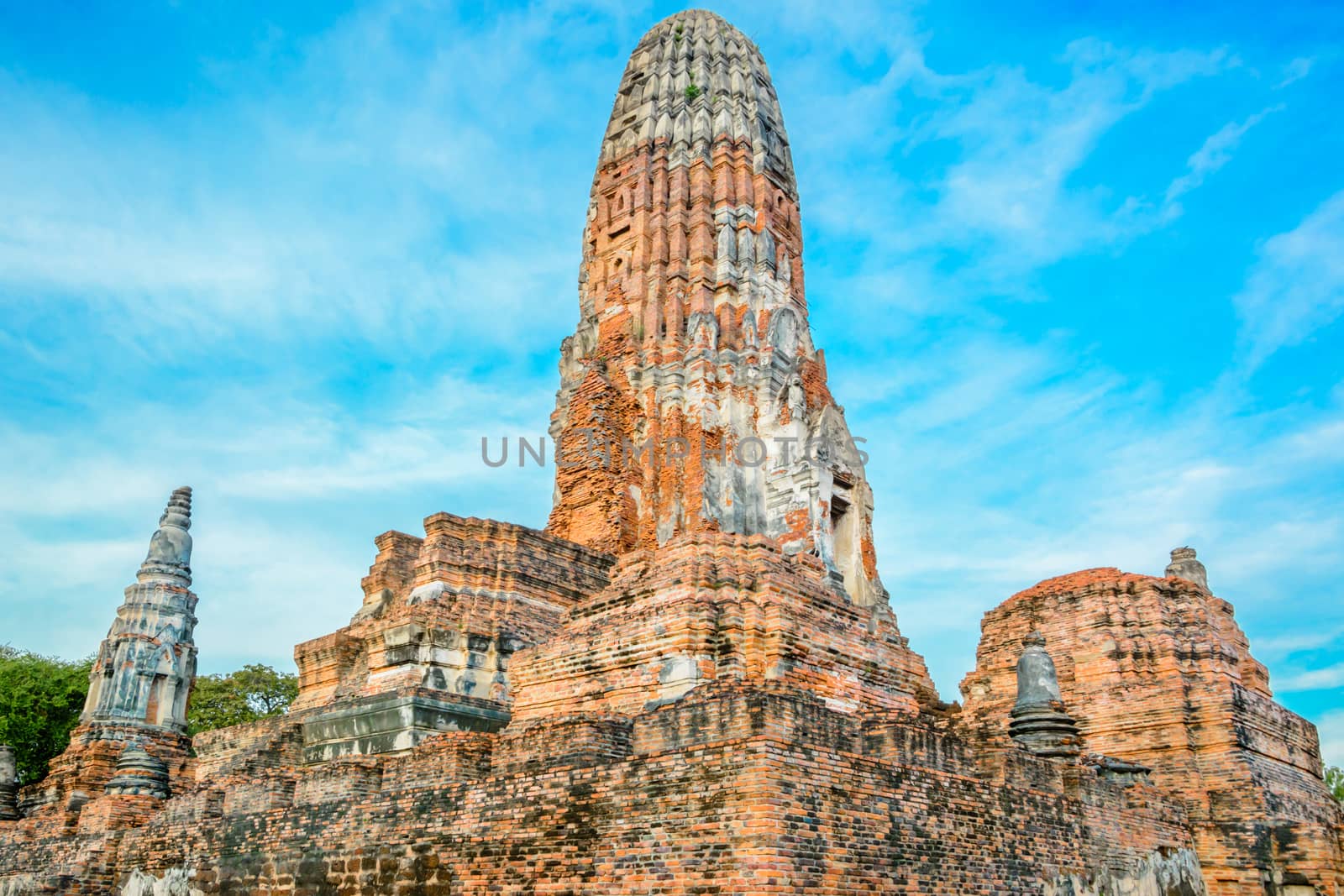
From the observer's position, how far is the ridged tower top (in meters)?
25.7

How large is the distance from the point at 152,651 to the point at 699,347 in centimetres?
1158

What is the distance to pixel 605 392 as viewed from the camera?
70.9 feet

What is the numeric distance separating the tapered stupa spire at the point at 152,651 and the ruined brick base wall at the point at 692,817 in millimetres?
6129

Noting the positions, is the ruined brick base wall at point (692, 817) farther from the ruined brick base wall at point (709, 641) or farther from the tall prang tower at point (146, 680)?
the tall prang tower at point (146, 680)

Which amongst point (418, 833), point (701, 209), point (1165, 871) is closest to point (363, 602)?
point (418, 833)

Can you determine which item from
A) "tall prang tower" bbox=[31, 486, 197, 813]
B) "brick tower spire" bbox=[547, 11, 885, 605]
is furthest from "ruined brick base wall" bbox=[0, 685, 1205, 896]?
"brick tower spire" bbox=[547, 11, 885, 605]

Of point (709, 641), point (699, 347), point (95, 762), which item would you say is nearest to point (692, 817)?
point (709, 641)

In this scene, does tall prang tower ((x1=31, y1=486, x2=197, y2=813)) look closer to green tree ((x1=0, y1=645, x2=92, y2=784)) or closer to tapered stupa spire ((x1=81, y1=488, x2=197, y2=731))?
tapered stupa spire ((x1=81, y1=488, x2=197, y2=731))

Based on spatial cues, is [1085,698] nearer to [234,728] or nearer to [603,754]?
[603,754]

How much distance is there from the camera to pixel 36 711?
30047 millimetres

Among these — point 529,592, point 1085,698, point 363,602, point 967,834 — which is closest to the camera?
point 967,834

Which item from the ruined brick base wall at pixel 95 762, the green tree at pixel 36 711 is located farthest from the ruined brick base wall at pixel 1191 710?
the green tree at pixel 36 711

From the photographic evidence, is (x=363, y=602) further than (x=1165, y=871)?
Yes

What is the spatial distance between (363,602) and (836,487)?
9.24 m
